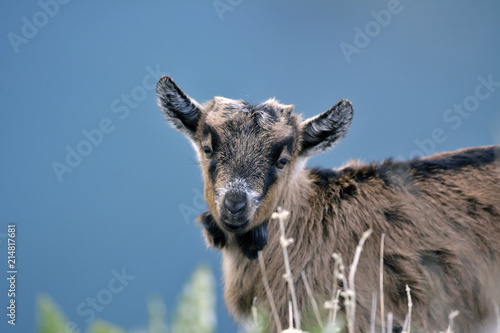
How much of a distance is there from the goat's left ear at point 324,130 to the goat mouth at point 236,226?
144 centimetres

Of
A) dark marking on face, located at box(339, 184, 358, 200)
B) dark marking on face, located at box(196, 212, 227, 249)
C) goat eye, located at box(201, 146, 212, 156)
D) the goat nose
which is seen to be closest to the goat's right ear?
goat eye, located at box(201, 146, 212, 156)

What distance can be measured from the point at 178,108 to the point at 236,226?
193 centimetres

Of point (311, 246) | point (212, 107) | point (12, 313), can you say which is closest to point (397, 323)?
point (311, 246)

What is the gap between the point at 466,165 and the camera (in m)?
6.64

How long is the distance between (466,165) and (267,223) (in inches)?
94.2

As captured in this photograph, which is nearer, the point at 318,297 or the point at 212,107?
the point at 318,297

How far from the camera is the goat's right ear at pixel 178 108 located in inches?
263

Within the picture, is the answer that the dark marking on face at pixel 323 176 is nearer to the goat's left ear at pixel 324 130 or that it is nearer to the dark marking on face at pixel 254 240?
the goat's left ear at pixel 324 130

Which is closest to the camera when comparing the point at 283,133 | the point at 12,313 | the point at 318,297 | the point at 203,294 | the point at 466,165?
the point at 203,294

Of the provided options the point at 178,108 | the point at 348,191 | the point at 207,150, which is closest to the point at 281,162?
the point at 207,150

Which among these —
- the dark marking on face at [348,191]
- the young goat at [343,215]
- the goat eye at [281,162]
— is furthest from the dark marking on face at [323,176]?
the goat eye at [281,162]

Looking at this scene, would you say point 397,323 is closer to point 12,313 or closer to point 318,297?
point 318,297

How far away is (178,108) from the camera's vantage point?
6.75 meters

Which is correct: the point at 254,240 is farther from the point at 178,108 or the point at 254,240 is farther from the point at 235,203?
the point at 178,108
